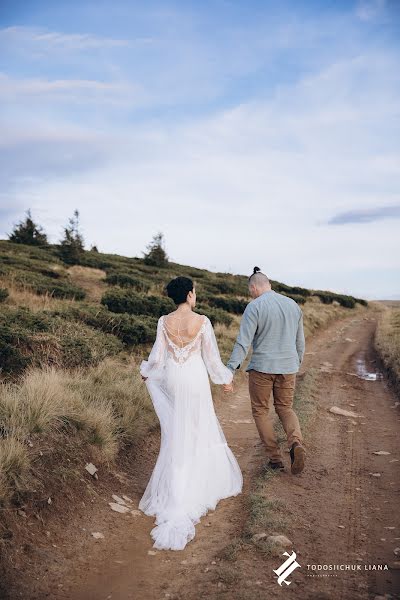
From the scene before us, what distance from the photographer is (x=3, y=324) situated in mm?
9648

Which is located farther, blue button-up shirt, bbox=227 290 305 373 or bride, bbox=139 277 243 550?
blue button-up shirt, bbox=227 290 305 373

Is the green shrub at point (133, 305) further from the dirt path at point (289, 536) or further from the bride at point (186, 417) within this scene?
the bride at point (186, 417)

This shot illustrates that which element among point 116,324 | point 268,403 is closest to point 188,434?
point 268,403

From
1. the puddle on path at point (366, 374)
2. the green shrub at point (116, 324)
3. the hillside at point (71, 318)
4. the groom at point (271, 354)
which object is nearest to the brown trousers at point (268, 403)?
the groom at point (271, 354)

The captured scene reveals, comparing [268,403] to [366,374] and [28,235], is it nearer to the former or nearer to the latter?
[366,374]

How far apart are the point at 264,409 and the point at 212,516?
1.65 m

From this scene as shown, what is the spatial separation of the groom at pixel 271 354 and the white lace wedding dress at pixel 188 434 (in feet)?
1.90

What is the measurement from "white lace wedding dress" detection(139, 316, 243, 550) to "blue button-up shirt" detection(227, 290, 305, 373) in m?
0.62

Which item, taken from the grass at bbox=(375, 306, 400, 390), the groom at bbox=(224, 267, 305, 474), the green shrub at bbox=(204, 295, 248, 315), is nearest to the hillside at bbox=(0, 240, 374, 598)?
the groom at bbox=(224, 267, 305, 474)

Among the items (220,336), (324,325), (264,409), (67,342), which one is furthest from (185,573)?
(324,325)

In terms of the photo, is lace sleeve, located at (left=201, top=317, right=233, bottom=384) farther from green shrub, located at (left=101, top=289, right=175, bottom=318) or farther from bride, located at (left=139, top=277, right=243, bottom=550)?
green shrub, located at (left=101, top=289, right=175, bottom=318)

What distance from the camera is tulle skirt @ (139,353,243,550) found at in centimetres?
525

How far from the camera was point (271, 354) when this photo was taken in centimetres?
620

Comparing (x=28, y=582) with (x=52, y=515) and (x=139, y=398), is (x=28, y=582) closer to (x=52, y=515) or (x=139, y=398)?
(x=52, y=515)
